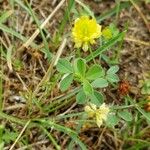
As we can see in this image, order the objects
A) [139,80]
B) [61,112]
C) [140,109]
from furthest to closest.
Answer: [139,80] < [61,112] < [140,109]

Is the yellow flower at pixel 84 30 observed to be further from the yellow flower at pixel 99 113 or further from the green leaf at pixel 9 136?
the green leaf at pixel 9 136

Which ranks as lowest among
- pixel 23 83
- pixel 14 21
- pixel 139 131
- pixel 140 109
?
pixel 139 131

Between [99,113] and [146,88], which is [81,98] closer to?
[99,113]

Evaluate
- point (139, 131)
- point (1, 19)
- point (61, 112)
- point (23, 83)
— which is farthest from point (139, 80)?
point (1, 19)

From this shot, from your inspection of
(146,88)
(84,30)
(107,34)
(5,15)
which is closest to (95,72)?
(84,30)

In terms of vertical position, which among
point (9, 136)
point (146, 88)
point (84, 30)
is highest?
point (84, 30)

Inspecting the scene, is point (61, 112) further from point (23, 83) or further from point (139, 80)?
point (139, 80)

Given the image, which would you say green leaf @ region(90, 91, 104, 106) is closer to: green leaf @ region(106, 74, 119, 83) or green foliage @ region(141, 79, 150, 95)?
green leaf @ region(106, 74, 119, 83)
